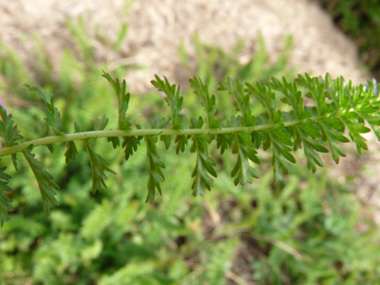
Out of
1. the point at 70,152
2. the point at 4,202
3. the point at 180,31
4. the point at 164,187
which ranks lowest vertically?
the point at 4,202

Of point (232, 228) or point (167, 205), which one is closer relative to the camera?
point (167, 205)

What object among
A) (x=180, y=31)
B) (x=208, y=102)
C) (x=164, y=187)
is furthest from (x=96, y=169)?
(x=180, y=31)

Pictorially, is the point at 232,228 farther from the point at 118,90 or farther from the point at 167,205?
the point at 118,90

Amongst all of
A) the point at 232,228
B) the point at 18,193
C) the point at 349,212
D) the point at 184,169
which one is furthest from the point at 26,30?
the point at 349,212

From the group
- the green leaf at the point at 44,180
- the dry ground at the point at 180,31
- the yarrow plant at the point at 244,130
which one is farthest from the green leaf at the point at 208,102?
the dry ground at the point at 180,31

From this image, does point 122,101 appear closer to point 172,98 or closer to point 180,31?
point 172,98

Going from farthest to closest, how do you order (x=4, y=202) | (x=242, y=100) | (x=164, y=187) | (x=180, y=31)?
1. (x=180, y=31)
2. (x=164, y=187)
3. (x=242, y=100)
4. (x=4, y=202)

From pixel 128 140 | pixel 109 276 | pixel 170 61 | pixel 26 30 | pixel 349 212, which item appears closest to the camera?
pixel 128 140

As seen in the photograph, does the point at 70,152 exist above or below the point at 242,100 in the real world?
below

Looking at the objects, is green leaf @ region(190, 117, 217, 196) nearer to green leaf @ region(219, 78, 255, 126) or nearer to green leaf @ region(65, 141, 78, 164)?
green leaf @ region(219, 78, 255, 126)
